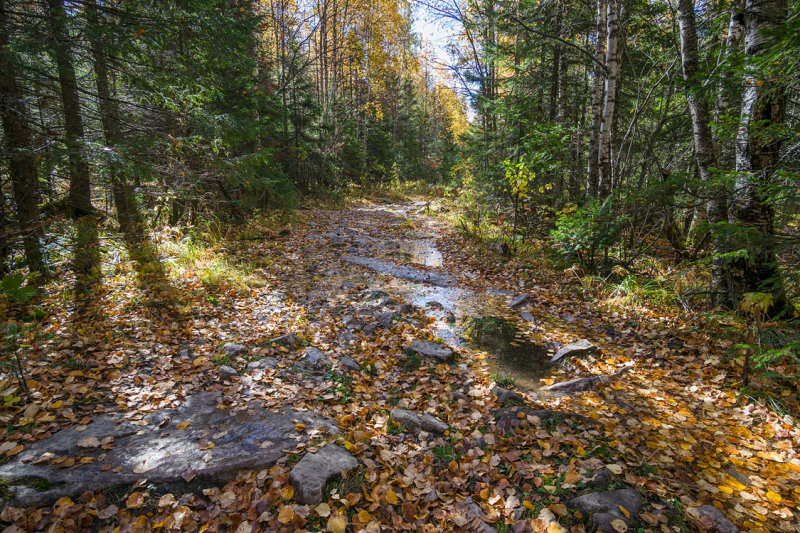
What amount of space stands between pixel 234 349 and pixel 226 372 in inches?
23.2

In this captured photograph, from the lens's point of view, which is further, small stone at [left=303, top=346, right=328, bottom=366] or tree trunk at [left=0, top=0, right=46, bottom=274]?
small stone at [left=303, top=346, right=328, bottom=366]

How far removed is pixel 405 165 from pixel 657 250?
24470 millimetres

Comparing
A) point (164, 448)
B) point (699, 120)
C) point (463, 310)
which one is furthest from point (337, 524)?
point (699, 120)

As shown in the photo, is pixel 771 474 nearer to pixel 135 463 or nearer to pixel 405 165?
pixel 135 463

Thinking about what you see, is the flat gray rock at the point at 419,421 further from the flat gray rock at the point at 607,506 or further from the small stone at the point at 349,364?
the flat gray rock at the point at 607,506

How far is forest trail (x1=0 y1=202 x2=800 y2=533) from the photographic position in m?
2.67

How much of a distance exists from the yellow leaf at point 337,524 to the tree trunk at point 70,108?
16.9 ft

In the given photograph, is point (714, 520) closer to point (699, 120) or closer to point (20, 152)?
point (699, 120)

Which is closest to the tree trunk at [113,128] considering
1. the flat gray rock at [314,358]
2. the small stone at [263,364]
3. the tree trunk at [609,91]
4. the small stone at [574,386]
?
the small stone at [263,364]

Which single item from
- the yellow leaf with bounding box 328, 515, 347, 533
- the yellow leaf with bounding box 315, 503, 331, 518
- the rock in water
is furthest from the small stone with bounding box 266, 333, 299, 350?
the yellow leaf with bounding box 328, 515, 347, 533

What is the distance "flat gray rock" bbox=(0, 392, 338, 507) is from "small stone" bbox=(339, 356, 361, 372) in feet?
3.72

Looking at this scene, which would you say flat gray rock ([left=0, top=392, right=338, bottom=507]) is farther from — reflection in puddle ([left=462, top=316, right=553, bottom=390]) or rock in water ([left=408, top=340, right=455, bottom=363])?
reflection in puddle ([left=462, top=316, right=553, bottom=390])

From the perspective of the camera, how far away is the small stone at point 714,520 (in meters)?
2.55

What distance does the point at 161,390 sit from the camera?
3.84 m
